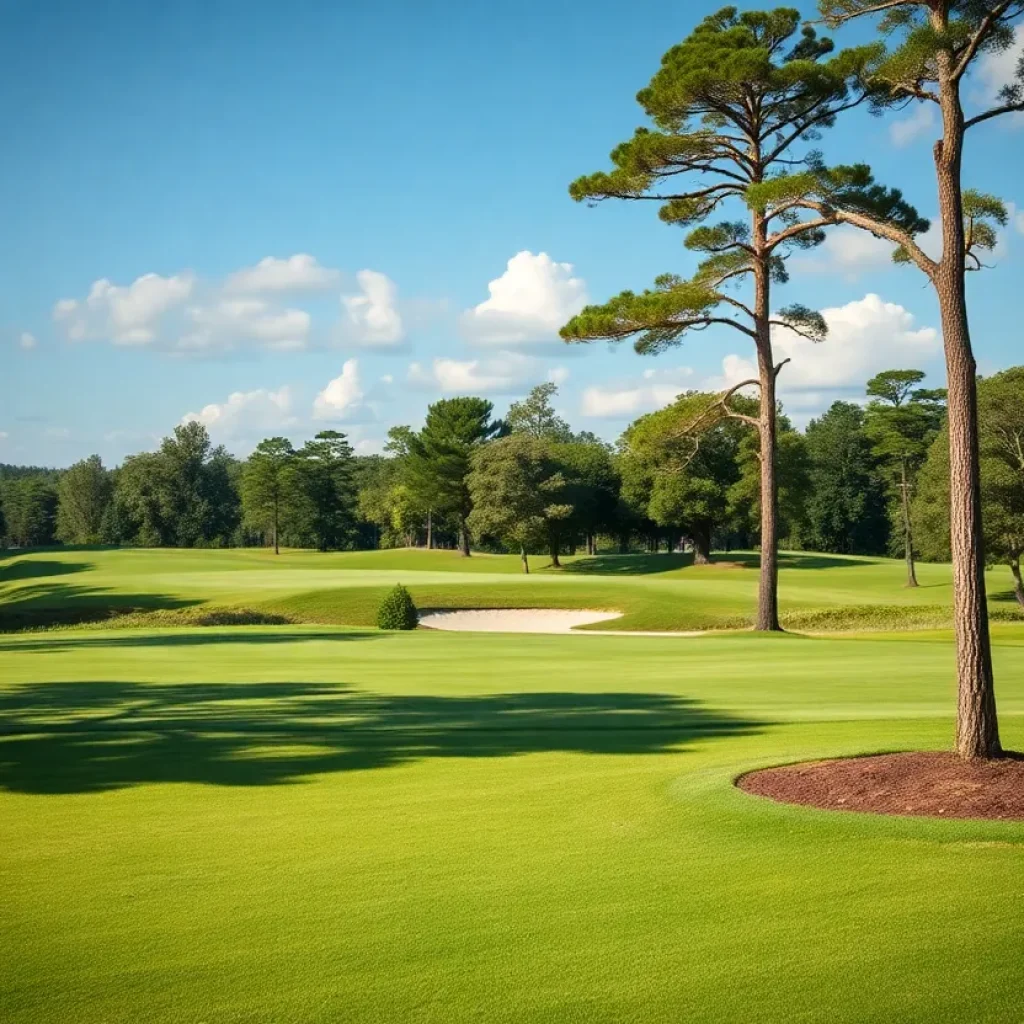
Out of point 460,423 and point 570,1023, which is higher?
point 460,423

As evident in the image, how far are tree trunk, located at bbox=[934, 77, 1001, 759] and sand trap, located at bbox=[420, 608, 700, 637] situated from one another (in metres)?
35.9

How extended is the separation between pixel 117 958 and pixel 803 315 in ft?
94.9

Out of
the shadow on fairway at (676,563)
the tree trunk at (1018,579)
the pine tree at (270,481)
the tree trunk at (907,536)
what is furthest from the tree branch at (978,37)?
the pine tree at (270,481)

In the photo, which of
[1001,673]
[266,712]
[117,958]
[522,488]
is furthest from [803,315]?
[522,488]

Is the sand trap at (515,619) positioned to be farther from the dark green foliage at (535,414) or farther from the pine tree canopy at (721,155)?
the dark green foliage at (535,414)

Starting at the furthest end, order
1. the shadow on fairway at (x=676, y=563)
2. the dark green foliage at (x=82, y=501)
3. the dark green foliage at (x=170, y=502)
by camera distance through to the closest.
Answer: the dark green foliage at (x=82, y=501) → the dark green foliage at (x=170, y=502) → the shadow on fairway at (x=676, y=563)

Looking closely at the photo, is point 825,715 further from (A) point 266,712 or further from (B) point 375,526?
(B) point 375,526

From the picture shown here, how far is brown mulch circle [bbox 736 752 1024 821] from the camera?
8.75m

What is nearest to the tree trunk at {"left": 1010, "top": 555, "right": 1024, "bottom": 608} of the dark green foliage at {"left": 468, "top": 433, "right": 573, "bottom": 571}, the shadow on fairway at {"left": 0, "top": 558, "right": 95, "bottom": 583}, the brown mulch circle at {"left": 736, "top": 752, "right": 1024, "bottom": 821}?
the dark green foliage at {"left": 468, "top": 433, "right": 573, "bottom": 571}

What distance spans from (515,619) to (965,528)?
38.7 metres

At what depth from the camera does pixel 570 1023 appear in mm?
5059

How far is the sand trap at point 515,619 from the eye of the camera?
46.9 meters

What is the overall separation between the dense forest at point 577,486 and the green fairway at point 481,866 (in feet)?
60.6

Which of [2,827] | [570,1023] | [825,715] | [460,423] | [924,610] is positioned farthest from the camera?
[460,423]
